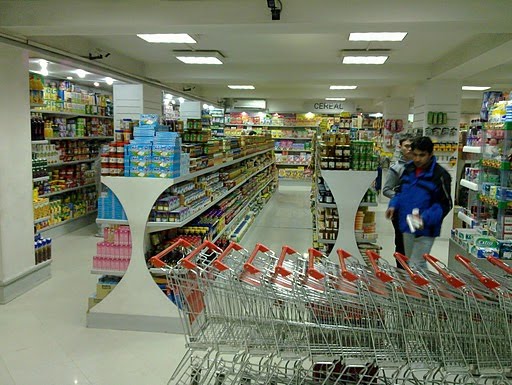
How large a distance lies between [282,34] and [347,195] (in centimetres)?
251

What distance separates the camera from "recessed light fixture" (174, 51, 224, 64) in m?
7.98

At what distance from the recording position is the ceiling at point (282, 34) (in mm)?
4484

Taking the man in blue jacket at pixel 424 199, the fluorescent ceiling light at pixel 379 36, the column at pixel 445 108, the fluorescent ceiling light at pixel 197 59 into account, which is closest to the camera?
the man in blue jacket at pixel 424 199

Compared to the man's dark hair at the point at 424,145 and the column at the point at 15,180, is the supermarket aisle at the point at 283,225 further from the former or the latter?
the man's dark hair at the point at 424,145

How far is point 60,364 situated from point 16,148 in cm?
274

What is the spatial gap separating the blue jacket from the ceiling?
1466 mm

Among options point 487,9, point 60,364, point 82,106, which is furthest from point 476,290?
point 82,106

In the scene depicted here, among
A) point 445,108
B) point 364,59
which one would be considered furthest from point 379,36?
point 445,108

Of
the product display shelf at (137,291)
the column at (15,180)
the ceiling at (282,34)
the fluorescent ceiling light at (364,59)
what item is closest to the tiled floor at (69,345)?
the product display shelf at (137,291)

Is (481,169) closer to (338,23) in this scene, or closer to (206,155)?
(338,23)

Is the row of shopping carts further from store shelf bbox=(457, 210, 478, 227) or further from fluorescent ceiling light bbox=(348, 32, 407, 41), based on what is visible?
fluorescent ceiling light bbox=(348, 32, 407, 41)

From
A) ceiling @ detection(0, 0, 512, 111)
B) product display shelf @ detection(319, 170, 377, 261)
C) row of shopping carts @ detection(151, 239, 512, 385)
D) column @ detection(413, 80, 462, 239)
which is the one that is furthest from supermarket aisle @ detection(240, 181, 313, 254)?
row of shopping carts @ detection(151, 239, 512, 385)

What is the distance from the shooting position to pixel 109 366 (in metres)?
3.93

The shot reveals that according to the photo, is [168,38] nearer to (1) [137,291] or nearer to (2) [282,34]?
(2) [282,34]
